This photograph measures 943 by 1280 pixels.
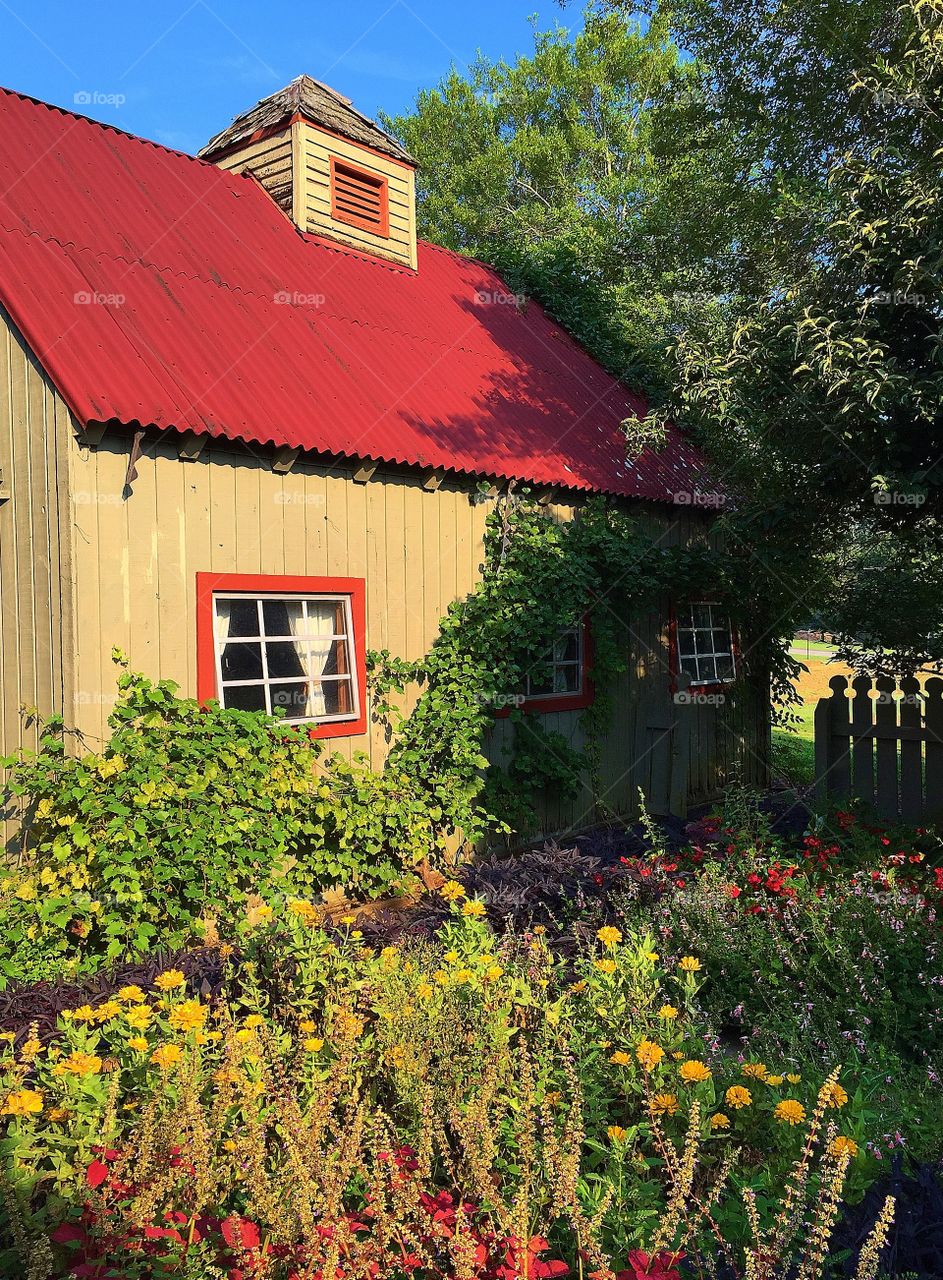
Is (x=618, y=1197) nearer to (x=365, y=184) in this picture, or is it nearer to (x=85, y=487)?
(x=85, y=487)

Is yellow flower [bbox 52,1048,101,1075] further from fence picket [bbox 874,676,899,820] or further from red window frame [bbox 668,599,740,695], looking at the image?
red window frame [bbox 668,599,740,695]

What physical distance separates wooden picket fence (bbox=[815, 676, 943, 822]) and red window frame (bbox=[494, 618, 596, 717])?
2356 mm

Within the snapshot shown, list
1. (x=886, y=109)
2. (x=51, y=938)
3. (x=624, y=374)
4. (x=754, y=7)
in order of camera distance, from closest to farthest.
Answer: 1. (x=51, y=938)
2. (x=886, y=109)
3. (x=754, y=7)
4. (x=624, y=374)

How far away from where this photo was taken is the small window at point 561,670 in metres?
8.63

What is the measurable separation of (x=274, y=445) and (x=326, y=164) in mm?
5109

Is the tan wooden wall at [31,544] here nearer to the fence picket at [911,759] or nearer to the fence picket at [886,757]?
the fence picket at [886,757]

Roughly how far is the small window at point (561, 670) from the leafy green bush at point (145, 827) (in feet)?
9.46

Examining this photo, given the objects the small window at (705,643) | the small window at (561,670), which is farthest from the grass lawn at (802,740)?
the small window at (561,670)

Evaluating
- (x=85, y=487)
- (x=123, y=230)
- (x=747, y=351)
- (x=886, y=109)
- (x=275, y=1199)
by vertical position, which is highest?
(x=886, y=109)

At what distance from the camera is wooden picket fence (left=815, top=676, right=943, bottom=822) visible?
23.2 feet

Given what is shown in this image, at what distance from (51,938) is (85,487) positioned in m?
2.67

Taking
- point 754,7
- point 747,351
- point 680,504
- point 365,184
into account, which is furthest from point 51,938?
point 754,7

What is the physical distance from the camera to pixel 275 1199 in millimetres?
2299

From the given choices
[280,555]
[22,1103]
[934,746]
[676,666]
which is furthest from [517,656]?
[22,1103]
